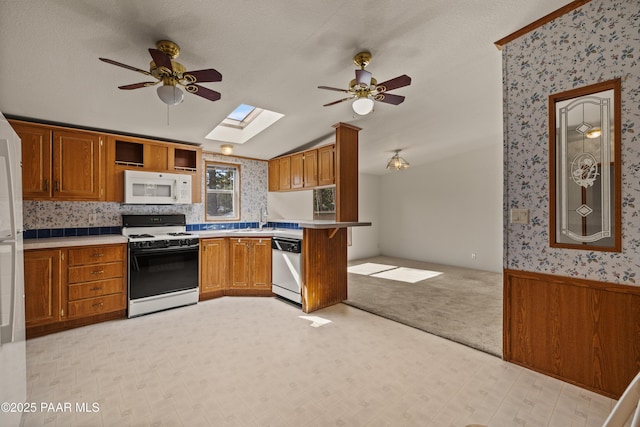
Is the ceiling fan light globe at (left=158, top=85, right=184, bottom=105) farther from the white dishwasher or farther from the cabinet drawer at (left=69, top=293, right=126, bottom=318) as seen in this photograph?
the cabinet drawer at (left=69, top=293, right=126, bottom=318)

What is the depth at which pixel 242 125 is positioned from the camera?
4371mm

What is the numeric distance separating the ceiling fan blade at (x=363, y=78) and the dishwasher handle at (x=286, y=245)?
6.66 feet

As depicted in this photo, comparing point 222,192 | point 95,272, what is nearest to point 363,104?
point 222,192

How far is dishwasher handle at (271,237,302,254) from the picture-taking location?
12.1ft

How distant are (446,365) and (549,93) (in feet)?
7.53

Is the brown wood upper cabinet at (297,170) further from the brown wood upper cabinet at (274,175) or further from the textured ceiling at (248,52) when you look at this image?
the textured ceiling at (248,52)

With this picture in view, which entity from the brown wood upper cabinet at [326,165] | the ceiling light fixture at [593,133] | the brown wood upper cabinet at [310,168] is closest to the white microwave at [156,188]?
the brown wood upper cabinet at [310,168]

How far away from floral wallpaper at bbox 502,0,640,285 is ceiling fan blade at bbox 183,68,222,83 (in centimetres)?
237

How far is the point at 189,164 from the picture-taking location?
4383 mm

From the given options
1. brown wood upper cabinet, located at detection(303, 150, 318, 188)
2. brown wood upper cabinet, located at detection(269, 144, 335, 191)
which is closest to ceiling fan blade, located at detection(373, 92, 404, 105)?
brown wood upper cabinet, located at detection(269, 144, 335, 191)

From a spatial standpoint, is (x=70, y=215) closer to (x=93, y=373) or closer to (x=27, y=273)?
(x=27, y=273)

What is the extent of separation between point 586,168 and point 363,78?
1.78 metres

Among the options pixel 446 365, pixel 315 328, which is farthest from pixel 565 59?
pixel 315 328

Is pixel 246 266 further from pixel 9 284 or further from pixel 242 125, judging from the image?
pixel 9 284
